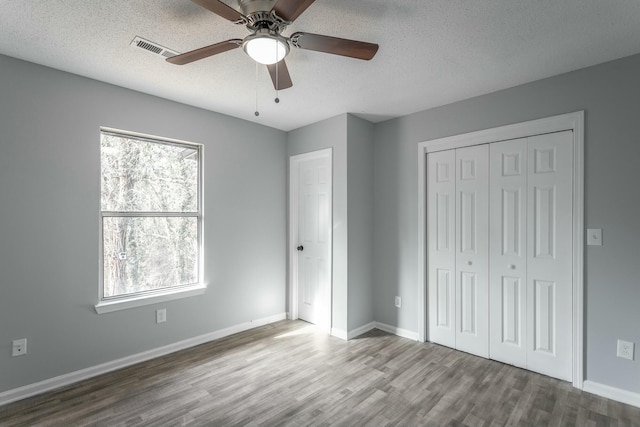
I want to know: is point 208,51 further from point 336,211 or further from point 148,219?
point 336,211

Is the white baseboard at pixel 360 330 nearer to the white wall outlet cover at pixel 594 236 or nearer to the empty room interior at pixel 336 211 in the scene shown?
the empty room interior at pixel 336 211

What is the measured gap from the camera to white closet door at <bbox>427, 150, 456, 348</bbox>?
10.5 feet

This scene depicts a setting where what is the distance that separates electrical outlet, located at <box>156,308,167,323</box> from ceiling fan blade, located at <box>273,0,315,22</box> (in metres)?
2.80

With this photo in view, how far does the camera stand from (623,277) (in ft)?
7.54

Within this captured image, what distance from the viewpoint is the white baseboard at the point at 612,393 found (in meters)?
2.23

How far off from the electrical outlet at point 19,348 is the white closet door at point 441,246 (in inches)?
140

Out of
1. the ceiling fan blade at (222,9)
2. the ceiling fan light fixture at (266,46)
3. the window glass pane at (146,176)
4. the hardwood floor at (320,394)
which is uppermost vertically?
the ceiling fan blade at (222,9)

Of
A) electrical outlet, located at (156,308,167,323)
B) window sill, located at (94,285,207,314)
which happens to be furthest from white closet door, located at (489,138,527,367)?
electrical outlet, located at (156,308,167,323)

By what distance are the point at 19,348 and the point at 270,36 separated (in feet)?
9.34

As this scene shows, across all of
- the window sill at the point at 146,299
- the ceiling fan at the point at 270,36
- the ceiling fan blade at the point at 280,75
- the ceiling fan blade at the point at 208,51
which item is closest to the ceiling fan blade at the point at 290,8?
the ceiling fan at the point at 270,36

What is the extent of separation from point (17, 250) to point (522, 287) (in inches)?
162

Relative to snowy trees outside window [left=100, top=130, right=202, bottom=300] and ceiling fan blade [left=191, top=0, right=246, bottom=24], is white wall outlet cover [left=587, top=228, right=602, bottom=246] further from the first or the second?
snowy trees outside window [left=100, top=130, right=202, bottom=300]

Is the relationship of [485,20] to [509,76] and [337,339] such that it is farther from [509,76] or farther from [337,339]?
[337,339]

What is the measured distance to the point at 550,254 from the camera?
8.64ft
